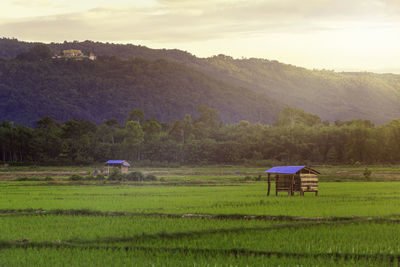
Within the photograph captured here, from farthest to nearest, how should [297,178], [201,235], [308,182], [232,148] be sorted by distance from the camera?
[232,148], [297,178], [308,182], [201,235]

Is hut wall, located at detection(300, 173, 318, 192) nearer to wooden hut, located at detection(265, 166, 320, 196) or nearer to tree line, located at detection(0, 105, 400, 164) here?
wooden hut, located at detection(265, 166, 320, 196)

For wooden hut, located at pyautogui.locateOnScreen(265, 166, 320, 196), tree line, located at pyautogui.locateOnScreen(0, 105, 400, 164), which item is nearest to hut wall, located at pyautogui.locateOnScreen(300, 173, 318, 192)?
wooden hut, located at pyautogui.locateOnScreen(265, 166, 320, 196)

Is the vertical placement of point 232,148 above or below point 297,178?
below

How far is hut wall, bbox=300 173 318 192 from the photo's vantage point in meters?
31.8

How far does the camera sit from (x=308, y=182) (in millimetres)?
31984

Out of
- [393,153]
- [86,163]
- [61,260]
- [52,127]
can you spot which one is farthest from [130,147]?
[61,260]

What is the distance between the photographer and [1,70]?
195500mm

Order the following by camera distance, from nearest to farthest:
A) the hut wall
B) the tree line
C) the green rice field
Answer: the green rice field < the hut wall < the tree line

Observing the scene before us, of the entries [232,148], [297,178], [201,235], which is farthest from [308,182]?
[232,148]

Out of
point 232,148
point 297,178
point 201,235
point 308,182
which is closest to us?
point 201,235

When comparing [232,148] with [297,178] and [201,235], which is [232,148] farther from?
[201,235]

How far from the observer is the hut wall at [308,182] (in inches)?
1250

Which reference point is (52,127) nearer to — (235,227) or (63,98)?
(63,98)

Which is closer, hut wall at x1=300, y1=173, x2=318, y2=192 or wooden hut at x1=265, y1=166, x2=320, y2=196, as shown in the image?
wooden hut at x1=265, y1=166, x2=320, y2=196
